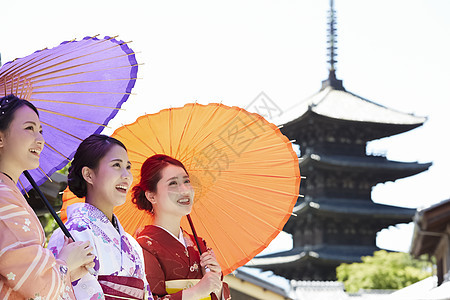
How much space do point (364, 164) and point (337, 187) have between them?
1801 mm

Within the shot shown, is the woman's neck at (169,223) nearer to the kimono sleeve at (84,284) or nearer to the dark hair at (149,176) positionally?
the dark hair at (149,176)

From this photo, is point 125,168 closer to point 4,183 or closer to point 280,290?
point 4,183

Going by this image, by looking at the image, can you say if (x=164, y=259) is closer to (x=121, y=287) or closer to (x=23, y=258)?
(x=121, y=287)

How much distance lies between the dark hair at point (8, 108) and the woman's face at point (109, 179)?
0.50 metres

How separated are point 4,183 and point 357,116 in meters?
28.2

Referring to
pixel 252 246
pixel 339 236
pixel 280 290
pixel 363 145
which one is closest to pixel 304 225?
pixel 339 236

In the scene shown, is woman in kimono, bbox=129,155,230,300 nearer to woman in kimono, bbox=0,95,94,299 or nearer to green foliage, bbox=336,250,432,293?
woman in kimono, bbox=0,95,94,299

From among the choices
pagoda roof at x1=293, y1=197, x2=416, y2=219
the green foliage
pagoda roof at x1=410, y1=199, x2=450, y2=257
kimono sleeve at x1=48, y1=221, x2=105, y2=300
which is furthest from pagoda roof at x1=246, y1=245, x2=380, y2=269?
kimono sleeve at x1=48, y1=221, x2=105, y2=300

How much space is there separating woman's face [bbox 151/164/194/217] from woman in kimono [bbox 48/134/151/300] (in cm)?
49

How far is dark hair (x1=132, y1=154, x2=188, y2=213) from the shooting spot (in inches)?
143

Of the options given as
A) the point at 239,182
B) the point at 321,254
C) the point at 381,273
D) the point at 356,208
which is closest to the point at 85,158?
the point at 239,182

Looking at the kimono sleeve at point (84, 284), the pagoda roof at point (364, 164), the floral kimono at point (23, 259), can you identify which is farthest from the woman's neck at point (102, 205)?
the pagoda roof at point (364, 164)

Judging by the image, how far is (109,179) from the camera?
3.02 meters

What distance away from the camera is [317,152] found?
28719 millimetres
